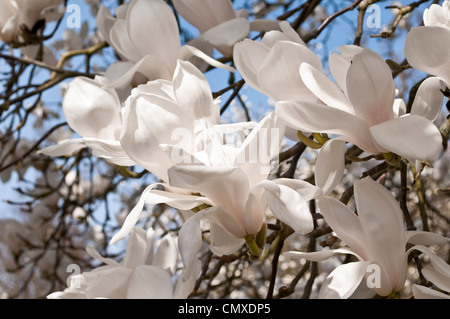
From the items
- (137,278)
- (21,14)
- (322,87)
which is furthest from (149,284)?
(21,14)

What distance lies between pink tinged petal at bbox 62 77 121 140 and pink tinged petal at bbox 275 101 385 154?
0.24m

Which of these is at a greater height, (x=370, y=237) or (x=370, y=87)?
(x=370, y=87)

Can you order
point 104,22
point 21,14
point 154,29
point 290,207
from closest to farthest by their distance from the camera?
1. point 290,207
2. point 154,29
3. point 104,22
4. point 21,14

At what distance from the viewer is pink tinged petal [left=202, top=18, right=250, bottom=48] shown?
2.18ft

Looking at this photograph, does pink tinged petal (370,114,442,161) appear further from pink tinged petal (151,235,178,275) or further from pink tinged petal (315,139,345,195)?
pink tinged petal (151,235,178,275)

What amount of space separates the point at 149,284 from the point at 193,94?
177 mm

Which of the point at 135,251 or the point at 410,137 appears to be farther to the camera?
the point at 135,251

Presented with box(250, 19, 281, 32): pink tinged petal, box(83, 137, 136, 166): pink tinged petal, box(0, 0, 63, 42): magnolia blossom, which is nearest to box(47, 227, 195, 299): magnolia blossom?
box(83, 137, 136, 166): pink tinged petal

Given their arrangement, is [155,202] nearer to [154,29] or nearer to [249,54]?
[249,54]

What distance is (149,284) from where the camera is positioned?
500 millimetres

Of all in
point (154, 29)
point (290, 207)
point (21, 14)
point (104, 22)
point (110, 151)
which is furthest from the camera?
point (21, 14)

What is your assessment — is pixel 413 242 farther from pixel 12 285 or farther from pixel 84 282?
pixel 12 285
